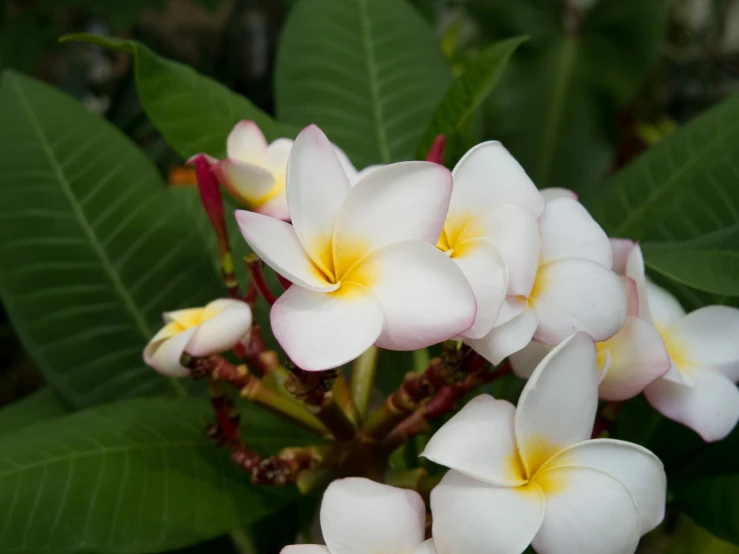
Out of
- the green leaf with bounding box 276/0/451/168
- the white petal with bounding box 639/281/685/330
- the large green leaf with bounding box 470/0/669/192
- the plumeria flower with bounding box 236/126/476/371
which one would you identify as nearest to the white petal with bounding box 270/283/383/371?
the plumeria flower with bounding box 236/126/476/371

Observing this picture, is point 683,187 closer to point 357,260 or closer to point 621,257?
point 621,257

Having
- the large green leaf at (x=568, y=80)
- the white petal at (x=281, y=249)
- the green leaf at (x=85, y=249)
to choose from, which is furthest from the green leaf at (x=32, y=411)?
the large green leaf at (x=568, y=80)

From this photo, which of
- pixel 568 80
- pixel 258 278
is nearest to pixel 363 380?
pixel 258 278

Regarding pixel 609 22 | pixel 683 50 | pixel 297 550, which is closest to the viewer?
pixel 297 550

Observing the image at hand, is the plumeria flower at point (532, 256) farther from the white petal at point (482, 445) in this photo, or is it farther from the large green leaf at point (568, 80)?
the large green leaf at point (568, 80)

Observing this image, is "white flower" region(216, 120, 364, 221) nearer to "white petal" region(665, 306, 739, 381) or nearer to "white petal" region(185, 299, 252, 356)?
"white petal" region(185, 299, 252, 356)

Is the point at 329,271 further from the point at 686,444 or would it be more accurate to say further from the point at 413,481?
the point at 686,444

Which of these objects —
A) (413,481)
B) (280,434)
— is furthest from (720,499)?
(280,434)
